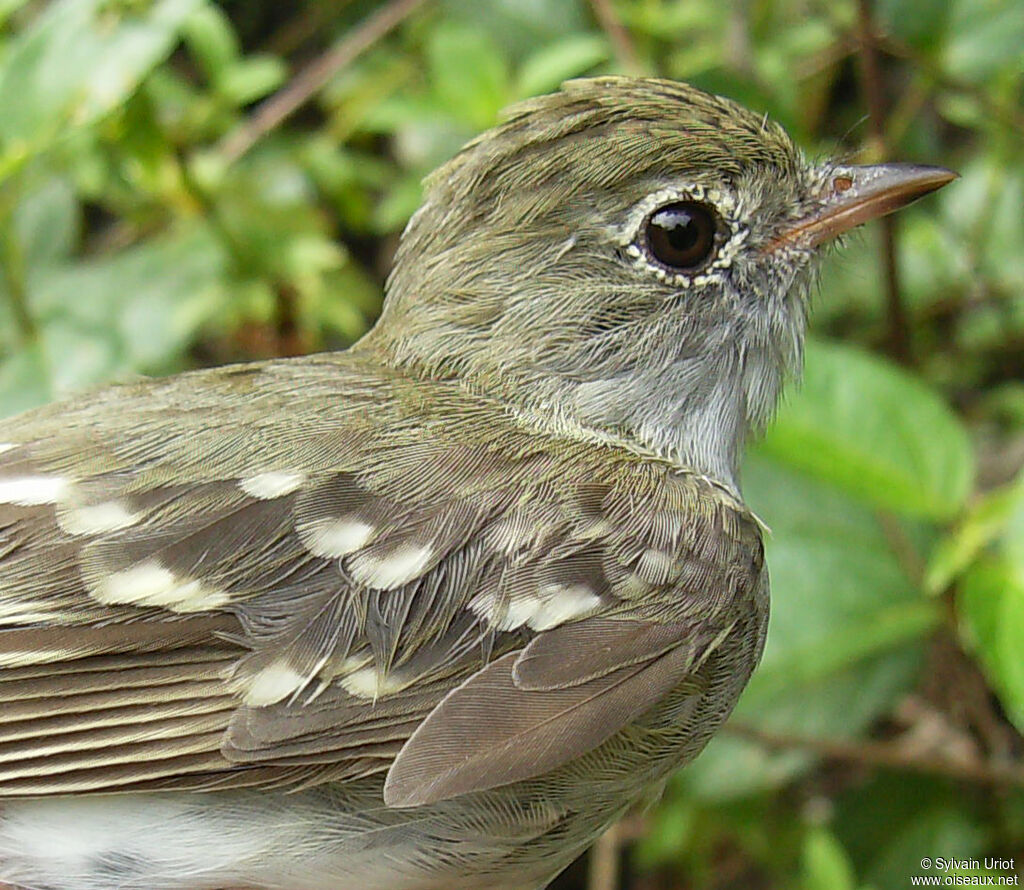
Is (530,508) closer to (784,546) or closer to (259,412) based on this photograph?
(259,412)

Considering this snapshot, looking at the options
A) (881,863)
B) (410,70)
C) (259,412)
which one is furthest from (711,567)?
(410,70)

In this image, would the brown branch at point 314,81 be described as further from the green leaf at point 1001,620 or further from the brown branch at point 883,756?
the green leaf at point 1001,620

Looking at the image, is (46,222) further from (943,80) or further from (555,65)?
(943,80)

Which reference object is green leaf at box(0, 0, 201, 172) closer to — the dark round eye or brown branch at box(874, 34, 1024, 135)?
the dark round eye

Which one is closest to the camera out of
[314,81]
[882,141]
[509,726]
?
[509,726]

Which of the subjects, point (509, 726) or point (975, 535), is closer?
point (509, 726)

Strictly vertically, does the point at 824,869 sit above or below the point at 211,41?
below

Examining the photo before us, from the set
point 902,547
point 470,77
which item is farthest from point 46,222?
point 902,547
